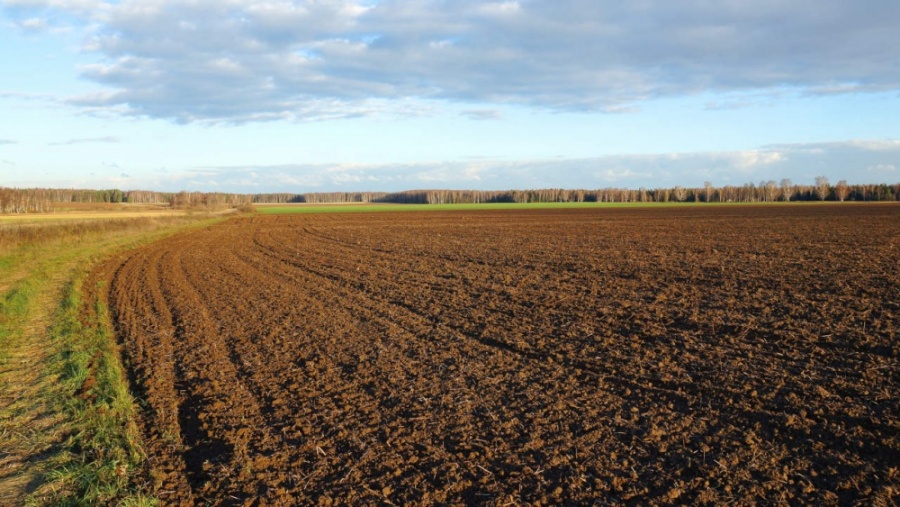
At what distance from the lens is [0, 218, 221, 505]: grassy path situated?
5828 mm

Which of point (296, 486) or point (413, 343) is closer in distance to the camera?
point (296, 486)

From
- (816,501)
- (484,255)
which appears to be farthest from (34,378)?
(484,255)

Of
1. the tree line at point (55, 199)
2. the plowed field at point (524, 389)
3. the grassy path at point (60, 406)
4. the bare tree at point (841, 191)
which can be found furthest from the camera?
the bare tree at point (841, 191)

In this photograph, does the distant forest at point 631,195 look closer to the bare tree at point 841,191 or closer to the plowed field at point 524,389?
the bare tree at point 841,191

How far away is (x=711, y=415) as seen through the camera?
7.09 meters

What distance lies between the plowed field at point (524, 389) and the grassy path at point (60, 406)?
40 cm

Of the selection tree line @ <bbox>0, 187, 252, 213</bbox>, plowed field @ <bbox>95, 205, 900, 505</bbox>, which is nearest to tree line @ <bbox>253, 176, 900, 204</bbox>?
tree line @ <bbox>0, 187, 252, 213</bbox>

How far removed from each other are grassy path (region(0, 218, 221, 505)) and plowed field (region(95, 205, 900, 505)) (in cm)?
40

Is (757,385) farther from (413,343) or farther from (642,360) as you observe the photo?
(413,343)

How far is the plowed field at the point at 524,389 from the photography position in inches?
224

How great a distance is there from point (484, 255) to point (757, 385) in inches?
679

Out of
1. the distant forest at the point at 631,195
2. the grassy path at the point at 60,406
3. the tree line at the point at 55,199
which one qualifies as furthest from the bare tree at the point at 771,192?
the grassy path at the point at 60,406

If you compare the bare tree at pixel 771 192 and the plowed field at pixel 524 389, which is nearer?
the plowed field at pixel 524 389

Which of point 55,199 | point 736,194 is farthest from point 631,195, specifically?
point 55,199
